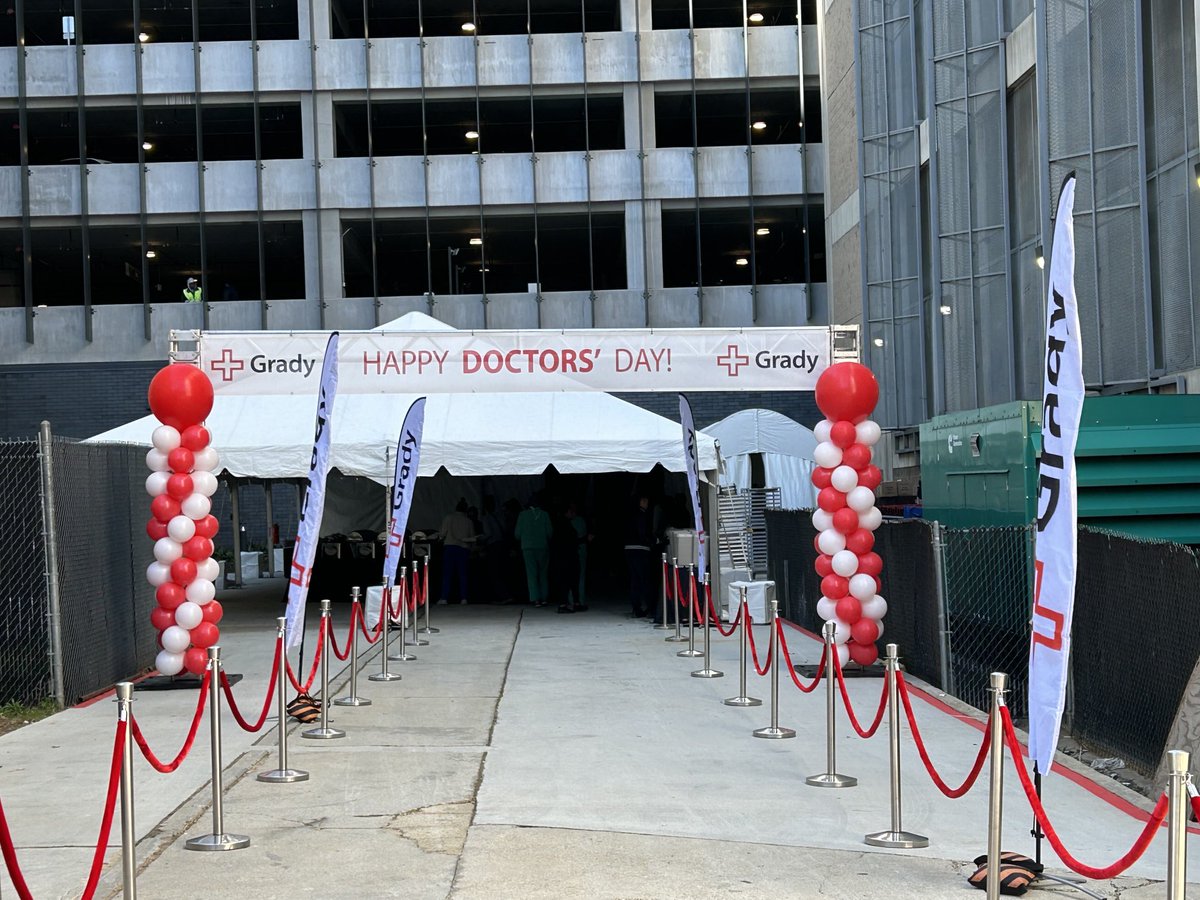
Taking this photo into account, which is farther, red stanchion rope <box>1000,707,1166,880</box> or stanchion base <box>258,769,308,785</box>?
stanchion base <box>258,769,308,785</box>

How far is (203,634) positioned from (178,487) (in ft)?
4.92

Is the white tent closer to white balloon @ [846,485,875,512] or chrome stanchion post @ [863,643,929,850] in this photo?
white balloon @ [846,485,875,512]

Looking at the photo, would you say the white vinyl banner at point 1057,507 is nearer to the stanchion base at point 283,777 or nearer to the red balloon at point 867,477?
the stanchion base at point 283,777

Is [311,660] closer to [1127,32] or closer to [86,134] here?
[1127,32]

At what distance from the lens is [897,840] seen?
7.26m

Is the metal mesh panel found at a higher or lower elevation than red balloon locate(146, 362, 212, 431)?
lower

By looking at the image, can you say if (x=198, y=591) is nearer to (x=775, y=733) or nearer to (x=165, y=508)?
(x=165, y=508)

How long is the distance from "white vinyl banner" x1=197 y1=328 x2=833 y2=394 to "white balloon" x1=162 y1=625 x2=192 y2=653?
3539 millimetres

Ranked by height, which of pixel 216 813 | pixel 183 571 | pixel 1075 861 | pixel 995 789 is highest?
pixel 183 571

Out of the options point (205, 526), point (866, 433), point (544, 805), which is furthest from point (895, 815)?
point (205, 526)

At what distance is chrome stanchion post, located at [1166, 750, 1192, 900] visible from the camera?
430 cm

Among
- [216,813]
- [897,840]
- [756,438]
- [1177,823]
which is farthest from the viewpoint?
[756,438]

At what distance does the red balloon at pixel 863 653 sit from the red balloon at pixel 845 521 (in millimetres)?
1157

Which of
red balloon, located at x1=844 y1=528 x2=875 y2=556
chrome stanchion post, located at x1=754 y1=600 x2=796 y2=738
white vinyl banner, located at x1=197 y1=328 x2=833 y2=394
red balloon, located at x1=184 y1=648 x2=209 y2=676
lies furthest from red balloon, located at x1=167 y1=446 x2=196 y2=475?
red balloon, located at x1=844 y1=528 x2=875 y2=556
